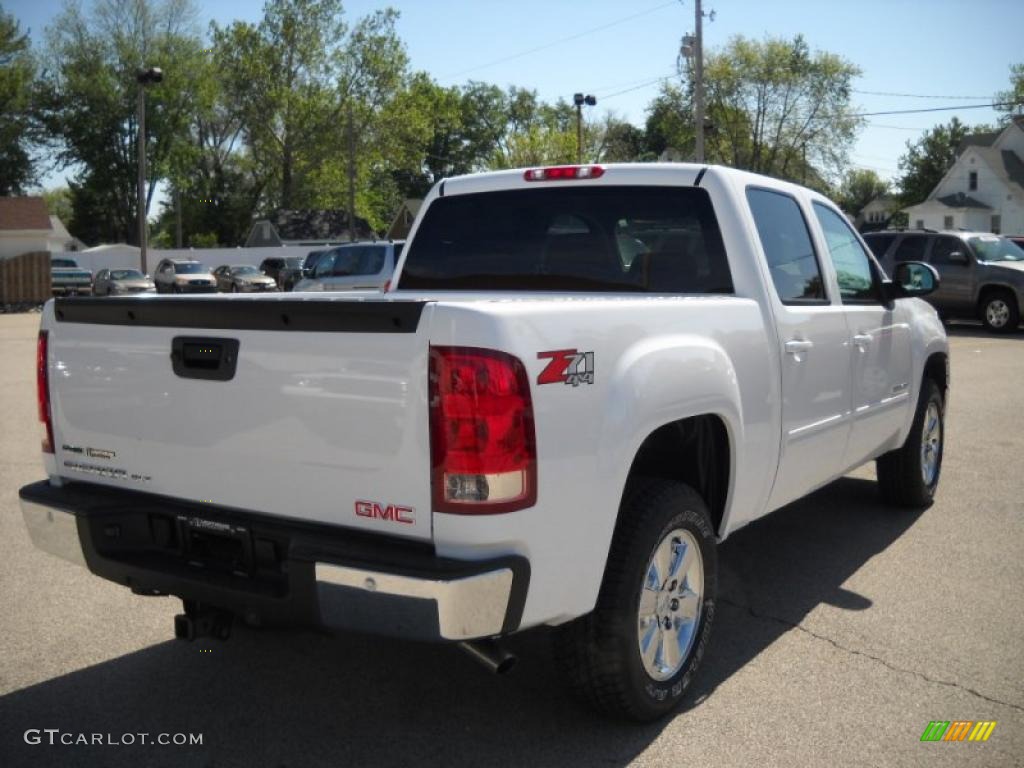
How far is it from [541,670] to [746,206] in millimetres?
2127

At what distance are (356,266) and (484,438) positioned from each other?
58.8 ft

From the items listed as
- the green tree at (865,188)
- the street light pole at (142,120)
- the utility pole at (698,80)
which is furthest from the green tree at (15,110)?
the green tree at (865,188)

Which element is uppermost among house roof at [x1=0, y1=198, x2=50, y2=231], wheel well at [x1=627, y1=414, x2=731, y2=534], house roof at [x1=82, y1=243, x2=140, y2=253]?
house roof at [x1=0, y1=198, x2=50, y2=231]

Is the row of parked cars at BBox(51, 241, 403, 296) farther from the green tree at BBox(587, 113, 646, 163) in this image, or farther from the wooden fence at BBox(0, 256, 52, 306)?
the green tree at BBox(587, 113, 646, 163)

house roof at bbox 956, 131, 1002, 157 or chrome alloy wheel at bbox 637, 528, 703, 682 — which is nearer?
chrome alloy wheel at bbox 637, 528, 703, 682

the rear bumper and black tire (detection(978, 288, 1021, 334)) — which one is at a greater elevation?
black tire (detection(978, 288, 1021, 334))

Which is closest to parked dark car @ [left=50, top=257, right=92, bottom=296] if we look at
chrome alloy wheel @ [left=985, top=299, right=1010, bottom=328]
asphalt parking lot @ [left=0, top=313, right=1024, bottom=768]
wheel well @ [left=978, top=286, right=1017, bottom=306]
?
wheel well @ [left=978, top=286, right=1017, bottom=306]

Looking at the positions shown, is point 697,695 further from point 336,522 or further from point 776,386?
point 336,522

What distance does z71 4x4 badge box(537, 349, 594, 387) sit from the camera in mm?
2826

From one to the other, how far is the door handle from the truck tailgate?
79.7 inches

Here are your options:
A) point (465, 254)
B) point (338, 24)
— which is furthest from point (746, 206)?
point (338, 24)

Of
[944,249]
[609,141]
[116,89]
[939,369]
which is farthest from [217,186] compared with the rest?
[939,369]

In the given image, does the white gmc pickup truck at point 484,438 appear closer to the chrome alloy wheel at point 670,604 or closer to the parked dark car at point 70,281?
the chrome alloy wheel at point 670,604

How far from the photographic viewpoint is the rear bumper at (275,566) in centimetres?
271
